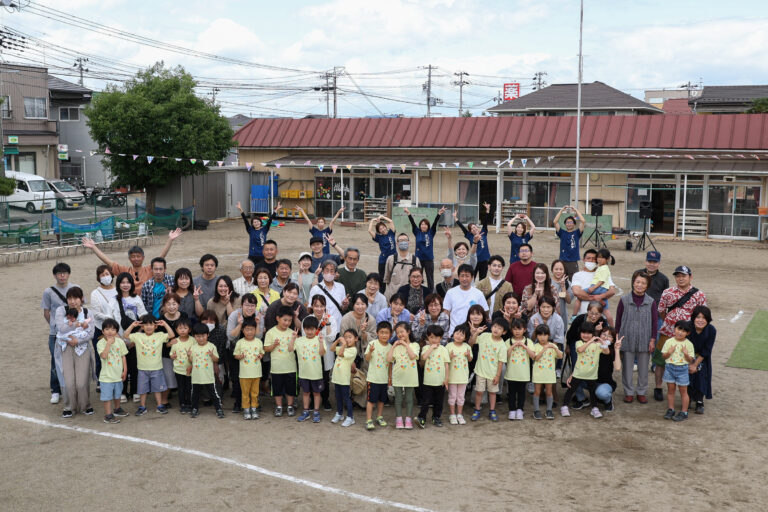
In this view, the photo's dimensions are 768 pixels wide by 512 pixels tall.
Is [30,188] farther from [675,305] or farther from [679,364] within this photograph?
[679,364]

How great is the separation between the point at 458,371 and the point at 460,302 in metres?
0.97

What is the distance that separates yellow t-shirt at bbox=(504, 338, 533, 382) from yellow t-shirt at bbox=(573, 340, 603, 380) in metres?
0.62

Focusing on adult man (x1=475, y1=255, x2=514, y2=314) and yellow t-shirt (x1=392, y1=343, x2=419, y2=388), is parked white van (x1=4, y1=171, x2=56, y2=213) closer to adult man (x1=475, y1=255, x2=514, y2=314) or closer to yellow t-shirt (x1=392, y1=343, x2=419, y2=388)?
adult man (x1=475, y1=255, x2=514, y2=314)

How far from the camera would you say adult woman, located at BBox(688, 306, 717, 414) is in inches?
315

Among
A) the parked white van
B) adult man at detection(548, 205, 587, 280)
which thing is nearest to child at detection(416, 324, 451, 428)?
adult man at detection(548, 205, 587, 280)

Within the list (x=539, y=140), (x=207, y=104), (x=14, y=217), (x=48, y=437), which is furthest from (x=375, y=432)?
(x=207, y=104)

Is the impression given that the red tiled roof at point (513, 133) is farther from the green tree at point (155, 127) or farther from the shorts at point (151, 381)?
the shorts at point (151, 381)

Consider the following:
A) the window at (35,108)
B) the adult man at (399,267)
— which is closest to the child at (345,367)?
the adult man at (399,267)

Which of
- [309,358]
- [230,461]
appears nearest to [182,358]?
[309,358]

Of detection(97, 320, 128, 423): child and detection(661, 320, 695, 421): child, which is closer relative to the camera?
detection(97, 320, 128, 423): child

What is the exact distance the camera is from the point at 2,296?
48.5 feet

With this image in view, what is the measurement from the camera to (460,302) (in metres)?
8.44

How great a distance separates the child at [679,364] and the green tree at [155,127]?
22.1m

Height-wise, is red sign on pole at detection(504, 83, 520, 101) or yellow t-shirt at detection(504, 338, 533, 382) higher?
red sign on pole at detection(504, 83, 520, 101)
